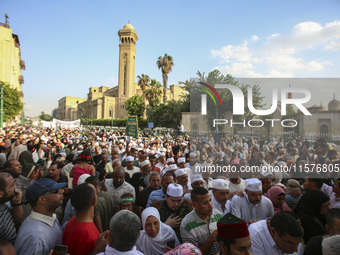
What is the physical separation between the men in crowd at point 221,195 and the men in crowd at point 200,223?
692mm

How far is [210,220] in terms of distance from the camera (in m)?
2.54

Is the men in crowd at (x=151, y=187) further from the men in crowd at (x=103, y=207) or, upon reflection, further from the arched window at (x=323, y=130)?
the arched window at (x=323, y=130)

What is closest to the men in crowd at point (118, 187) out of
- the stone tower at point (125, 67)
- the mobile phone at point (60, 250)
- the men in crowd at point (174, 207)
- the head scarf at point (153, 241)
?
the men in crowd at point (174, 207)

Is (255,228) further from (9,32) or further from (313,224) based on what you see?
(9,32)

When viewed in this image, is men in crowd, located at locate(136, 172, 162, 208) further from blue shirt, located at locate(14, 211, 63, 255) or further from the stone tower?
the stone tower

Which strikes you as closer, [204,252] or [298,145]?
[204,252]

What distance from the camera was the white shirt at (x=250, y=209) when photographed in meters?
3.20

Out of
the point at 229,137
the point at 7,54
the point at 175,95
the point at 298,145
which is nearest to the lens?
the point at 298,145

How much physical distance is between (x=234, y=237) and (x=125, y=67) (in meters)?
75.5

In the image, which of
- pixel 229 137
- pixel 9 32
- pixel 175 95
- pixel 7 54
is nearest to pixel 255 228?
pixel 229 137

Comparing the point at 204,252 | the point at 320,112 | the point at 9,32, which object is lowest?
the point at 204,252

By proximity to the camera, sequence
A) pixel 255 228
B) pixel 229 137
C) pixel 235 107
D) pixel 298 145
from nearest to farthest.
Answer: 1. pixel 255 228
2. pixel 235 107
3. pixel 298 145
4. pixel 229 137

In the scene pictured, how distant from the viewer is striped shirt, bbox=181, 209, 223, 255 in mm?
2406

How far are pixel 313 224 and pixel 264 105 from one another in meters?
2.44
